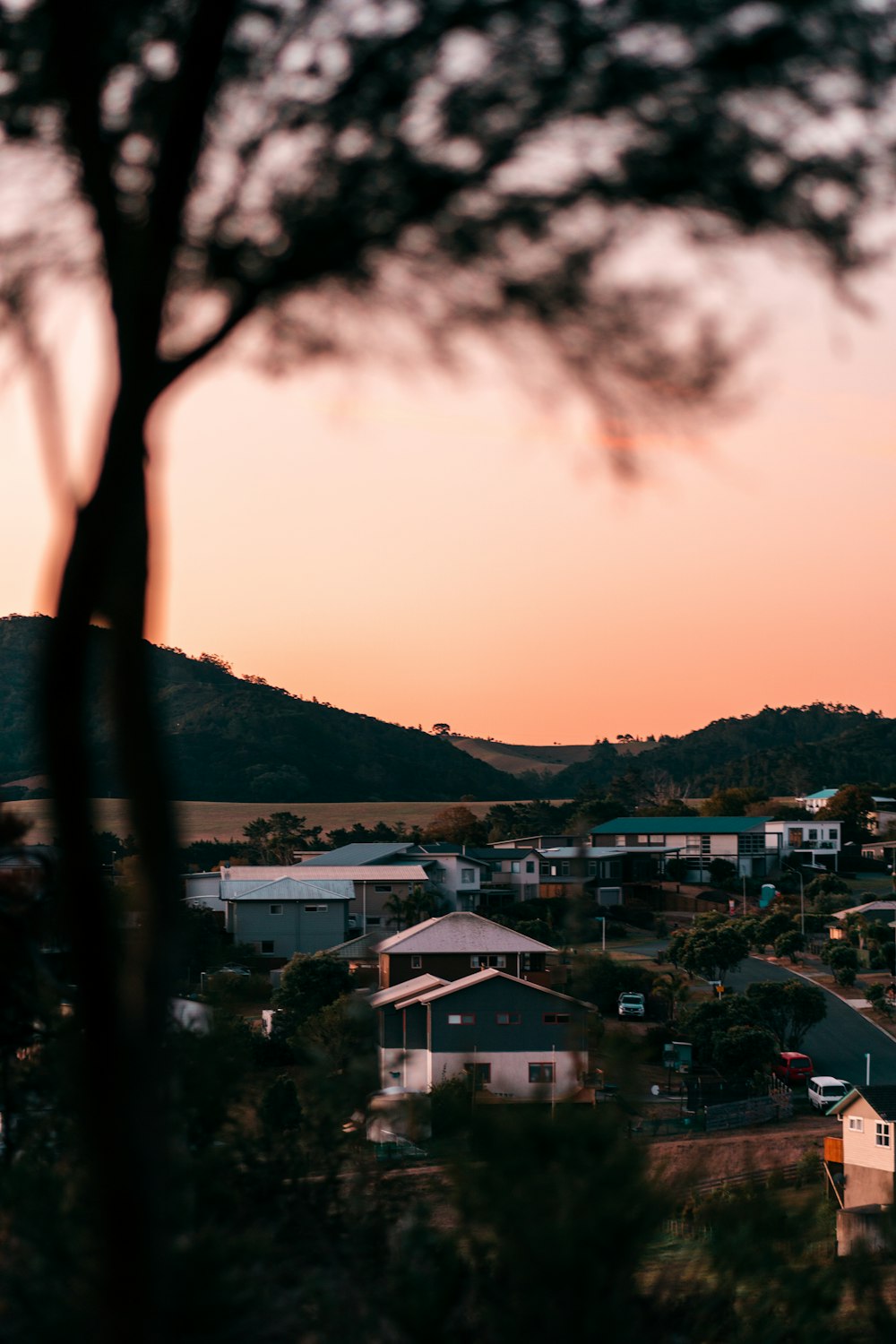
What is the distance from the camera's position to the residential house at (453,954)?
30.0m

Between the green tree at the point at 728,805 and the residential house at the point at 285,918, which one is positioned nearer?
the residential house at the point at 285,918

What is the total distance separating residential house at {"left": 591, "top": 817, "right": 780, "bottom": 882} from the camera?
208ft

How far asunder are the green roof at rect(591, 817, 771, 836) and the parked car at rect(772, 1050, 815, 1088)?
35846mm

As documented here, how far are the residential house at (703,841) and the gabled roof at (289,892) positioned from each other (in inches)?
953

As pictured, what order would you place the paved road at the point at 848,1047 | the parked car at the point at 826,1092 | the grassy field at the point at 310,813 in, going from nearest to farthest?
1. the parked car at the point at 826,1092
2. the paved road at the point at 848,1047
3. the grassy field at the point at 310,813

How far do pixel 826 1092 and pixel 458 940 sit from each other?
9.33 m

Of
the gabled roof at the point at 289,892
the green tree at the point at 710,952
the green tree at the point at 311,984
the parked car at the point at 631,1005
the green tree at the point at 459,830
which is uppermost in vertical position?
the green tree at the point at 459,830

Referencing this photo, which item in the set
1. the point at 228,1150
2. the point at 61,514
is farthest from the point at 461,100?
the point at 228,1150

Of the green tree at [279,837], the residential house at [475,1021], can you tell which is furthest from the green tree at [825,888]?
the residential house at [475,1021]

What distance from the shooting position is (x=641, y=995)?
30812 millimetres

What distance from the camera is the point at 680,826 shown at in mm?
65375

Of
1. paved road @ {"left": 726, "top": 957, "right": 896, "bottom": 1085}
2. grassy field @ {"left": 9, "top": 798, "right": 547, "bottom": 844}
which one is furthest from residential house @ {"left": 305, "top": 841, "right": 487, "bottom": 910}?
paved road @ {"left": 726, "top": 957, "right": 896, "bottom": 1085}

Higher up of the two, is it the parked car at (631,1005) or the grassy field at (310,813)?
the grassy field at (310,813)

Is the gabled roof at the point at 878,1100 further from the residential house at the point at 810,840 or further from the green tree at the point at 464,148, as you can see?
the residential house at the point at 810,840
